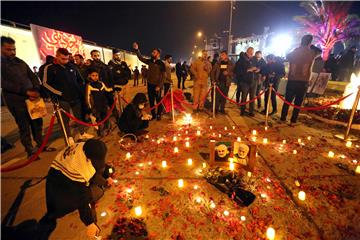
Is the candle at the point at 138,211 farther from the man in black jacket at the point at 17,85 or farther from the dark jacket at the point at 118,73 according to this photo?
the dark jacket at the point at 118,73

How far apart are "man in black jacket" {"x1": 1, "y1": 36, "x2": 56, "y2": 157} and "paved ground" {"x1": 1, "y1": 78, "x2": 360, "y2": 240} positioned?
0.93 meters

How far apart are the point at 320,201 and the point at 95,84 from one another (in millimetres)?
5336

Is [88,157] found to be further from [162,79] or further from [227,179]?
[162,79]

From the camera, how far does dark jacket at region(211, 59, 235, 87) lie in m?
6.98

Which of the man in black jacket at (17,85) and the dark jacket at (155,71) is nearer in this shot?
the man in black jacket at (17,85)

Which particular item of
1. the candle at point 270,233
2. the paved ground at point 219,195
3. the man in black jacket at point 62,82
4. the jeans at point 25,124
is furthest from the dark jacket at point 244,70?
the jeans at point 25,124

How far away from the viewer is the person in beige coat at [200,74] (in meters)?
7.52

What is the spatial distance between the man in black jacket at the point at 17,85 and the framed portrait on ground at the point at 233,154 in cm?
384

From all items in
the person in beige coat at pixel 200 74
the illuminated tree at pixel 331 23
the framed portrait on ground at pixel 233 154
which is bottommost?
the framed portrait on ground at pixel 233 154

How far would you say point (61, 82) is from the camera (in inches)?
171

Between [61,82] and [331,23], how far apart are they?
31.1 meters

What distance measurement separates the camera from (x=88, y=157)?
2.15 meters

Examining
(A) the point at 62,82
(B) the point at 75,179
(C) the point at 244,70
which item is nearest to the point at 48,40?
(A) the point at 62,82

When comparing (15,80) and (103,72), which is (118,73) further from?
(15,80)
